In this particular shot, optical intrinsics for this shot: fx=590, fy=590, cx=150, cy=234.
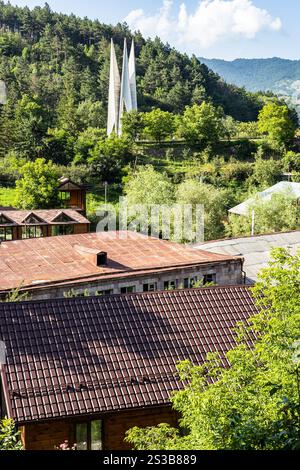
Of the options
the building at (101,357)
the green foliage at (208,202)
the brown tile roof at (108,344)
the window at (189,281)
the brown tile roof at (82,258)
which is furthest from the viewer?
the green foliage at (208,202)

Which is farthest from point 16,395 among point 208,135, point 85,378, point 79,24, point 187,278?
point 79,24

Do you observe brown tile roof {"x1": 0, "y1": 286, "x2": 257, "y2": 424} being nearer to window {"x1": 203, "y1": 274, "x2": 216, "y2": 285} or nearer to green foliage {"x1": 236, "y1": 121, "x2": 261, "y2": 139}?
window {"x1": 203, "y1": 274, "x2": 216, "y2": 285}

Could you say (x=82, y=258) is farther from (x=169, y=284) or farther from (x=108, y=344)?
(x=108, y=344)

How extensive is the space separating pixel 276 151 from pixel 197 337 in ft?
192

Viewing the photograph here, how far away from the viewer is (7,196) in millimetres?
49062

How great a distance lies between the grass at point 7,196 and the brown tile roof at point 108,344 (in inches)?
1305

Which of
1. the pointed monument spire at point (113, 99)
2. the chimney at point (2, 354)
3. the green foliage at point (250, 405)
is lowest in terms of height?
the chimney at point (2, 354)

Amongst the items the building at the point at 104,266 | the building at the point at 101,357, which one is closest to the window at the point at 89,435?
→ the building at the point at 101,357

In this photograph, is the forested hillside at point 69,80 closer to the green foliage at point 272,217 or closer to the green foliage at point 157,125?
the green foliage at point 157,125

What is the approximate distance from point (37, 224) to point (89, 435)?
2508 centimetres

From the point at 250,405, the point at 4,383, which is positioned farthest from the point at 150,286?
the point at 250,405

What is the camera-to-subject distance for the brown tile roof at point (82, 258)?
22.2 metres

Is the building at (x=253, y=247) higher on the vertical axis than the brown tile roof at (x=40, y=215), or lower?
lower

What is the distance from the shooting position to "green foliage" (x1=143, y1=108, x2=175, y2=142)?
65.6m
